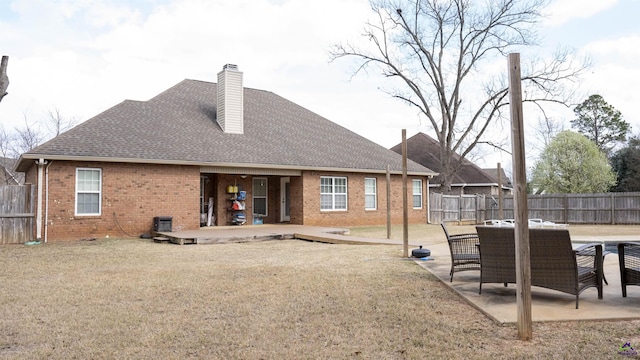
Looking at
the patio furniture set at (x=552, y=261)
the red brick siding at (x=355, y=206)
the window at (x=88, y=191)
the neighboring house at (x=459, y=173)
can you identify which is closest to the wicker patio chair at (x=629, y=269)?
the patio furniture set at (x=552, y=261)

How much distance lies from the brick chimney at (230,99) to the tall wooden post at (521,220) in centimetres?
1654

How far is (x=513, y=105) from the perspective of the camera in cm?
471

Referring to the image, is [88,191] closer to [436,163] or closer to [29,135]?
[436,163]

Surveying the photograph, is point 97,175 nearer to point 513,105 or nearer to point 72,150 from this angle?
point 72,150

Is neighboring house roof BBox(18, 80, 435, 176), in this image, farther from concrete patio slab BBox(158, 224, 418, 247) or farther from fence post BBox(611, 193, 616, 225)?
fence post BBox(611, 193, 616, 225)

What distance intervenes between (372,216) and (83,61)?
1601cm

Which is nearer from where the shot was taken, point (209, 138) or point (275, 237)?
point (275, 237)

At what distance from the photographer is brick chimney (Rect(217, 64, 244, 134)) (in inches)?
786

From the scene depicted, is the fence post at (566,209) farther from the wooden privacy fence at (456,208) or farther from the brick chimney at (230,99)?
the brick chimney at (230,99)

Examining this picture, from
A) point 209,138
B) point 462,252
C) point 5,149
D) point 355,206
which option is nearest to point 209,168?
point 209,138

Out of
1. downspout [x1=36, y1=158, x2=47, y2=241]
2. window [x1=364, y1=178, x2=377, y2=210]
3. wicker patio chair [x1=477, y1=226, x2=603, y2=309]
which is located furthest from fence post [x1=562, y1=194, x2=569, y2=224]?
downspout [x1=36, y1=158, x2=47, y2=241]

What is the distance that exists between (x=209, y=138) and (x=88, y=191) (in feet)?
16.9

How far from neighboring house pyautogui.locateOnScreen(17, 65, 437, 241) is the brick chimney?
4 cm

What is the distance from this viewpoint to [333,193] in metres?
20.7
